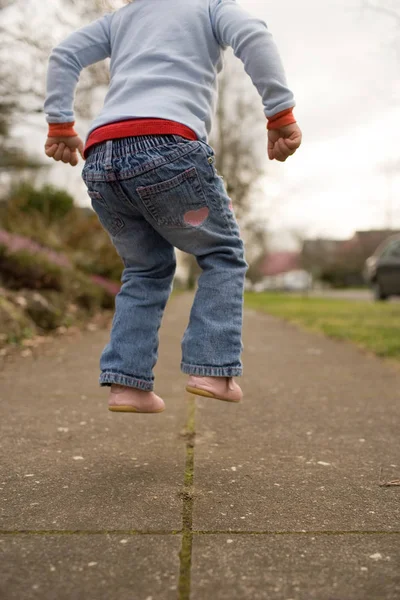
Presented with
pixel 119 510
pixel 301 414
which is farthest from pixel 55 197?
pixel 119 510

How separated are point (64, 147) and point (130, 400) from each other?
89 cm

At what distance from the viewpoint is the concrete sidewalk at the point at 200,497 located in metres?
1.14

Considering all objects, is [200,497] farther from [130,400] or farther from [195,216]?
[195,216]

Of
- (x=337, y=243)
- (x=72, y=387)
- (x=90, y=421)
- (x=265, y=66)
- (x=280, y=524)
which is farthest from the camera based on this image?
(x=337, y=243)

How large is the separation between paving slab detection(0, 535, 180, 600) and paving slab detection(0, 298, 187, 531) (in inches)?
3.0

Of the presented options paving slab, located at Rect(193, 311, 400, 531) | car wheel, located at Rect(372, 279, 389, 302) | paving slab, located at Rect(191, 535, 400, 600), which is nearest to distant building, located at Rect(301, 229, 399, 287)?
car wheel, located at Rect(372, 279, 389, 302)

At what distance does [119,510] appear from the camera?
1.47m

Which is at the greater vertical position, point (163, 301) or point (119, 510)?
point (163, 301)

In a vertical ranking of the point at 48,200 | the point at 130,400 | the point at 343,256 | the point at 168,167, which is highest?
the point at 343,256

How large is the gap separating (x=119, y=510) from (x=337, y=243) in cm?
6120

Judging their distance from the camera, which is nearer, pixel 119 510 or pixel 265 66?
pixel 119 510

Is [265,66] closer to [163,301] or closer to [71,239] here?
[163,301]

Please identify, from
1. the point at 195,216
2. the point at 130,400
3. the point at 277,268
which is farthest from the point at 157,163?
the point at 277,268

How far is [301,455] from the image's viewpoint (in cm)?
195
